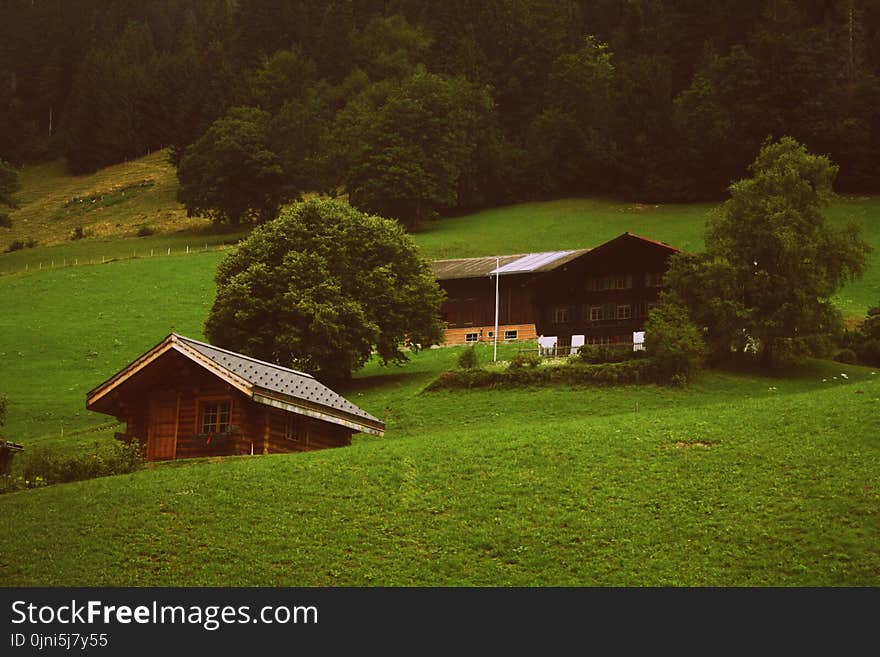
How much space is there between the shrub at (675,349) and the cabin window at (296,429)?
24.3 m

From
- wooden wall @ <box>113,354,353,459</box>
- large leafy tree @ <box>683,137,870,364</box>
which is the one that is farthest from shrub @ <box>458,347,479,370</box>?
wooden wall @ <box>113,354,353,459</box>

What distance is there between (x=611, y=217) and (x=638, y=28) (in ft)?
155

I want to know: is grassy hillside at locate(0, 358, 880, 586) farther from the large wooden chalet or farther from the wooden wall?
the large wooden chalet

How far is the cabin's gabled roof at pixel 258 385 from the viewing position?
52.6m

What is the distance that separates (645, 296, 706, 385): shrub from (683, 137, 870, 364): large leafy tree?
428 centimetres

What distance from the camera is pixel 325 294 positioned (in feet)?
261

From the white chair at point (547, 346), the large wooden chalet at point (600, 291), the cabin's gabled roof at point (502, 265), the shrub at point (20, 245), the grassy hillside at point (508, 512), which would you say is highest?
the shrub at point (20, 245)

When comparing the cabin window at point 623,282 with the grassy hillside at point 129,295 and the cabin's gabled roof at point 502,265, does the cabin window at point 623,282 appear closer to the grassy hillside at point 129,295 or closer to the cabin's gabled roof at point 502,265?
the cabin's gabled roof at point 502,265

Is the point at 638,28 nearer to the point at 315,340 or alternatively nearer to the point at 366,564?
the point at 315,340

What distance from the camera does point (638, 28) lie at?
17462cm

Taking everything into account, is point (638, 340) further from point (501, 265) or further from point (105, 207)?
point (105, 207)

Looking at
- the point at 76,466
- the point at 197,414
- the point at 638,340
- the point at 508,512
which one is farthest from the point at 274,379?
the point at 638,340


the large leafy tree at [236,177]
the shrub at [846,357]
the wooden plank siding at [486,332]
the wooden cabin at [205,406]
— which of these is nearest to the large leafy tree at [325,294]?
the wooden plank siding at [486,332]
